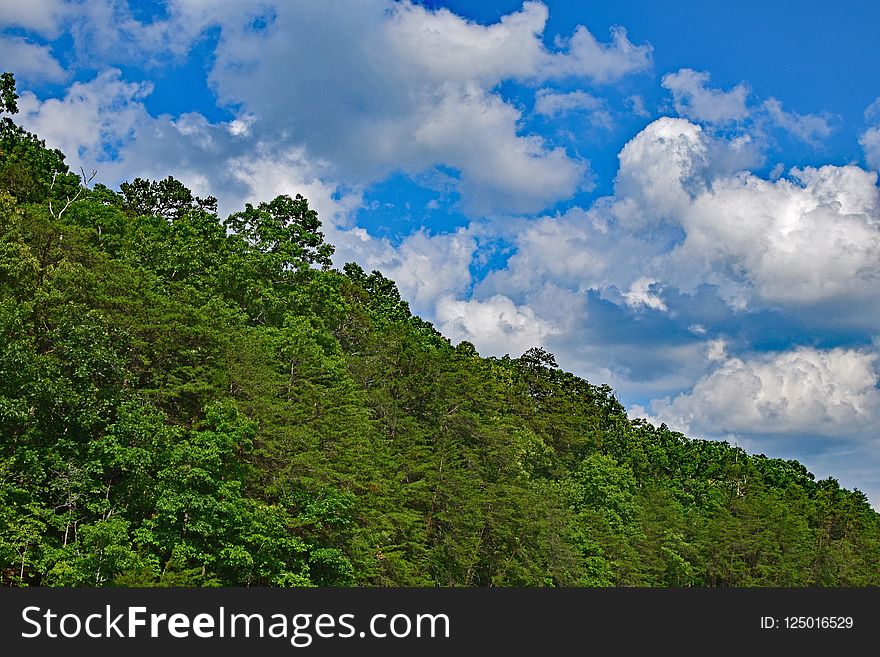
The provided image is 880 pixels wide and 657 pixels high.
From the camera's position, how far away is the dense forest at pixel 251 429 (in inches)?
1113

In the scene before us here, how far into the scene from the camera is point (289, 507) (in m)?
32.8

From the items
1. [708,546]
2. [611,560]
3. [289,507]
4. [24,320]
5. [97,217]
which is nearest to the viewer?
[24,320]

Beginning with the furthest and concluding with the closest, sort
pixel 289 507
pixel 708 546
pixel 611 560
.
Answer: pixel 708 546 < pixel 611 560 < pixel 289 507

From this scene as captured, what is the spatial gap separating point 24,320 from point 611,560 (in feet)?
129

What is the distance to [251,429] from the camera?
31062 mm

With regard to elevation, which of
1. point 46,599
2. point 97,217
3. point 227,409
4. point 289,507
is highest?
point 97,217

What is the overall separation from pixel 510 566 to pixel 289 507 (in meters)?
15.9

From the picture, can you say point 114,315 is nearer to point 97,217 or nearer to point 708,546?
point 97,217

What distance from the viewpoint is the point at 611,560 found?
58.2 metres

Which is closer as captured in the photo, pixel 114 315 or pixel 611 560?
pixel 114 315

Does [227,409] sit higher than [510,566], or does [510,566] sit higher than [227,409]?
[227,409]

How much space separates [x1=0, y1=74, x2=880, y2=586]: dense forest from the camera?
2827 cm

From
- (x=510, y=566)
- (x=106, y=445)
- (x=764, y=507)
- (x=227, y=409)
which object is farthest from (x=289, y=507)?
(x=764, y=507)

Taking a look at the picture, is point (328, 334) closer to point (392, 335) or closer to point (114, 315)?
point (392, 335)
